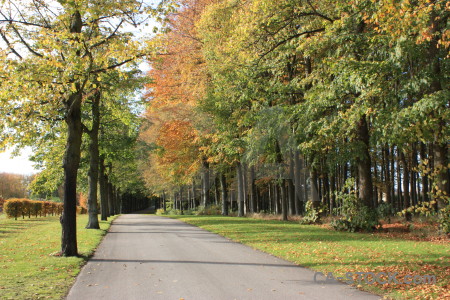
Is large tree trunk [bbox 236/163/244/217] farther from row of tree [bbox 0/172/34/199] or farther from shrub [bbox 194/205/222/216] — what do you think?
row of tree [bbox 0/172/34/199]

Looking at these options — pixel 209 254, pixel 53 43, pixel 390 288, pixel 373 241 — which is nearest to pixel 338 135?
pixel 373 241

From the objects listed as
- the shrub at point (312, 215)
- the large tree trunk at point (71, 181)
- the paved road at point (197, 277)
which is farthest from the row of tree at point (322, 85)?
the paved road at point (197, 277)

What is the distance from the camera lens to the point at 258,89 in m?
21.5

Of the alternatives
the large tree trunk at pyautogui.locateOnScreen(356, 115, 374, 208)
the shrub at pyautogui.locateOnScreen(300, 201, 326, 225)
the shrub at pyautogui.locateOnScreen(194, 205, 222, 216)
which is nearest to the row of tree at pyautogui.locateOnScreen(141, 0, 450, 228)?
the large tree trunk at pyautogui.locateOnScreen(356, 115, 374, 208)

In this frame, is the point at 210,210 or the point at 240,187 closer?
the point at 240,187

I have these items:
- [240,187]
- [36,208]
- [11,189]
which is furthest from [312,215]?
[11,189]

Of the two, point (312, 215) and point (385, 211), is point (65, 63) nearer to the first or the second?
point (312, 215)

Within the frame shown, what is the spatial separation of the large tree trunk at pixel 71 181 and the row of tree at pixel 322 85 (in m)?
3.16

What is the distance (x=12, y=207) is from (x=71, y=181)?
1016 inches

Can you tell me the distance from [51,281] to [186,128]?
25.1 m

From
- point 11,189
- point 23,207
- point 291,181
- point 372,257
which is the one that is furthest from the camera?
point 11,189

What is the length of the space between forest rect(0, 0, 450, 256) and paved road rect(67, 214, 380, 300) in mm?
2551

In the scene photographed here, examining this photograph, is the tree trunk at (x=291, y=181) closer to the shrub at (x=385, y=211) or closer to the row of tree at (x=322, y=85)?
the row of tree at (x=322, y=85)

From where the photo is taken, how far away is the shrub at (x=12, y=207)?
32.5m
